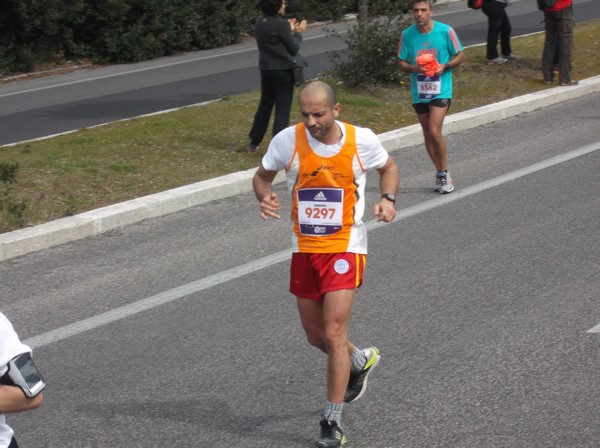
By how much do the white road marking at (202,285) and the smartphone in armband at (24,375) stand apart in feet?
12.5

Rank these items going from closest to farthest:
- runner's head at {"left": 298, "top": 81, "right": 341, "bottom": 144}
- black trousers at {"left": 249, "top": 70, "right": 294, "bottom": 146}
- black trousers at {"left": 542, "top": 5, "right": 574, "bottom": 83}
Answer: runner's head at {"left": 298, "top": 81, "right": 341, "bottom": 144} → black trousers at {"left": 249, "top": 70, "right": 294, "bottom": 146} → black trousers at {"left": 542, "top": 5, "right": 574, "bottom": 83}

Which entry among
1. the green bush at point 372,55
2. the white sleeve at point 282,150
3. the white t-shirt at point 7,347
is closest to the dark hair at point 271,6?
the green bush at point 372,55

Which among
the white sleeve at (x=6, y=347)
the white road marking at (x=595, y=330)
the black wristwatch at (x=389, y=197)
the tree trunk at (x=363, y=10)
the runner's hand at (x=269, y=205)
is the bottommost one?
the tree trunk at (x=363, y=10)

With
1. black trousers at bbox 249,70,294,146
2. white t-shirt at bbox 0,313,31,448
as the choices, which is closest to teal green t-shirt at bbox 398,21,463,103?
black trousers at bbox 249,70,294,146

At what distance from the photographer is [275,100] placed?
489 inches

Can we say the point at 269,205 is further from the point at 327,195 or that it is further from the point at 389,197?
the point at 389,197

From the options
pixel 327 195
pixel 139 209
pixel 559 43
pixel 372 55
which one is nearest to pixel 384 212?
pixel 327 195

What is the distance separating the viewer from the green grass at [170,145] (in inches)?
415

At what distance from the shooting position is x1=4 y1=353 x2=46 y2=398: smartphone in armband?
3.09m

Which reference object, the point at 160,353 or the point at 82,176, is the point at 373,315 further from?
the point at 82,176

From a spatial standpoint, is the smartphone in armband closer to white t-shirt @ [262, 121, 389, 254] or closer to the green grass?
white t-shirt @ [262, 121, 389, 254]

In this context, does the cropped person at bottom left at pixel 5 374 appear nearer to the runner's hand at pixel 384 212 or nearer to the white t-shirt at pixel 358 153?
the white t-shirt at pixel 358 153

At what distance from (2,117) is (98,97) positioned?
1.97 metres

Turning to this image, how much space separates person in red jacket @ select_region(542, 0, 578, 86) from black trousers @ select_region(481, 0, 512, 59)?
1470 millimetres
